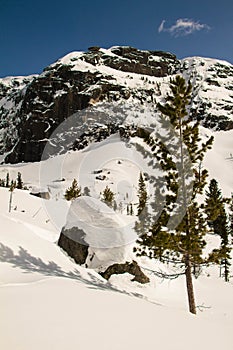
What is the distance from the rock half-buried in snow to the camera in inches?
824

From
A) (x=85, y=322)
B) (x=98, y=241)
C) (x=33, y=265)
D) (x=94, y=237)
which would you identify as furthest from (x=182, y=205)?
(x=85, y=322)

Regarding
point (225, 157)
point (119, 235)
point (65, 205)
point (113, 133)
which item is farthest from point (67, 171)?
point (119, 235)

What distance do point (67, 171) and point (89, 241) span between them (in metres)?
140

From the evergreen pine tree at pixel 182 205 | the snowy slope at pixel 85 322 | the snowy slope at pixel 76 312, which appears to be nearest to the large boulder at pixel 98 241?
the snowy slope at pixel 76 312

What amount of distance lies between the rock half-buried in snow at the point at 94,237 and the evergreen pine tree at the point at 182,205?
6.73 m

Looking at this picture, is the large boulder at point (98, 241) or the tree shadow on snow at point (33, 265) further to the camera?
the large boulder at point (98, 241)

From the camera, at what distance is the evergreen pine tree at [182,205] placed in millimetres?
14008

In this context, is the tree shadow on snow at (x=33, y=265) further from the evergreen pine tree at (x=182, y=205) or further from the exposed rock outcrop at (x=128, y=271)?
the evergreen pine tree at (x=182, y=205)

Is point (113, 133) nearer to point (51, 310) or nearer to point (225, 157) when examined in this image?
point (225, 157)

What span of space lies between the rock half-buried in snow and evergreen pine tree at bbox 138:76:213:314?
22.1 ft

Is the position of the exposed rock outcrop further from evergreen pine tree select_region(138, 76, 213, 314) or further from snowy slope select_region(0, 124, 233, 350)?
evergreen pine tree select_region(138, 76, 213, 314)

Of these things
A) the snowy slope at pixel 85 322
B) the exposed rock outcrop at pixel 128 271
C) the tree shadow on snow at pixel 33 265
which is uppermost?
the snowy slope at pixel 85 322

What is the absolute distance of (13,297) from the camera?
754 cm

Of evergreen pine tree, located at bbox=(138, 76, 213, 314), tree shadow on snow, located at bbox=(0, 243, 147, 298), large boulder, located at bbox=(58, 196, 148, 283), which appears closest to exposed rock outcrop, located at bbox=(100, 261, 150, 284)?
large boulder, located at bbox=(58, 196, 148, 283)
